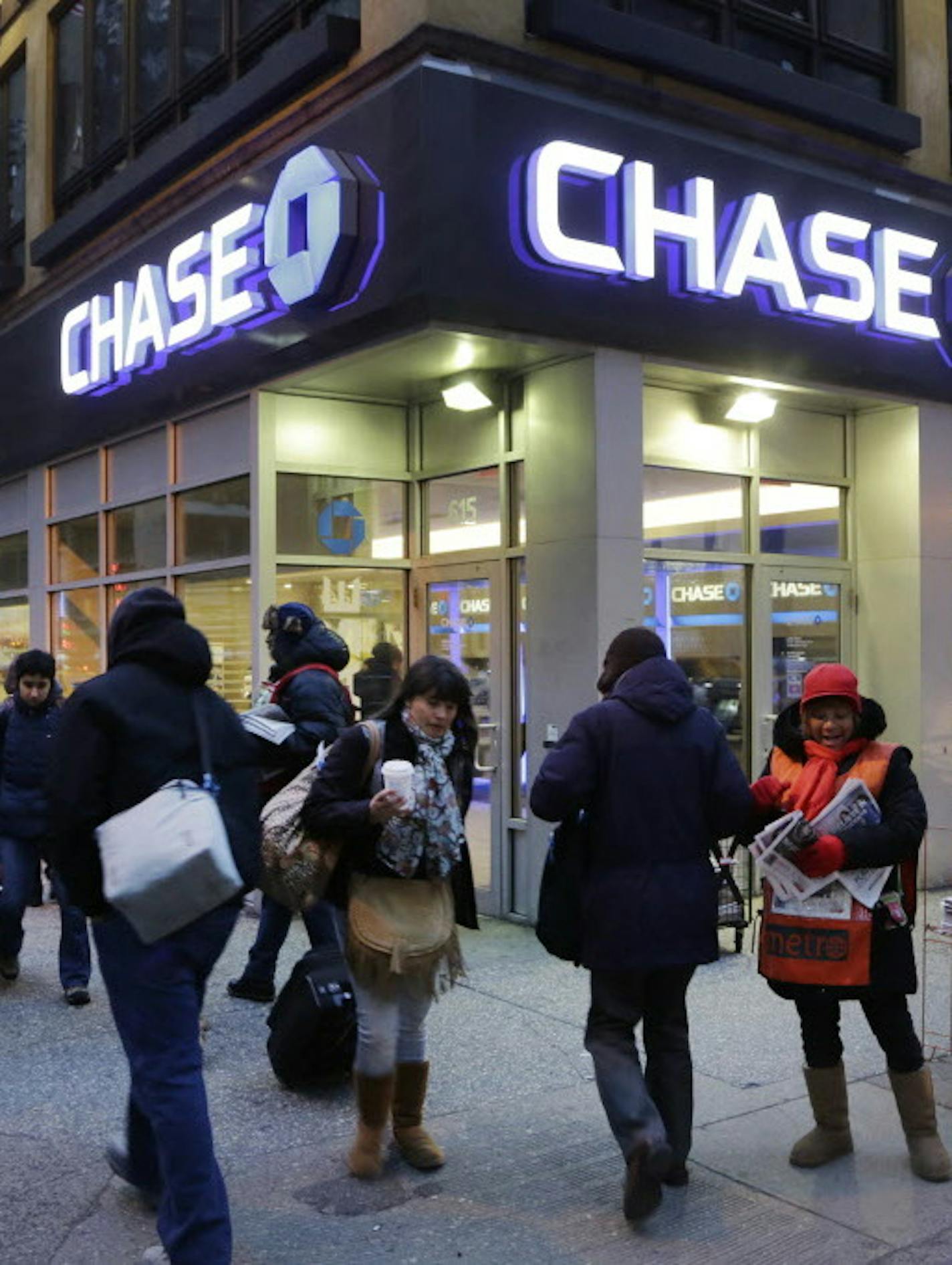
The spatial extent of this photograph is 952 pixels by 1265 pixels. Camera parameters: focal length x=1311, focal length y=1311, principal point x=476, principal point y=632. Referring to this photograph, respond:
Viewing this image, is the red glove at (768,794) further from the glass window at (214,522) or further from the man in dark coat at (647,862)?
the glass window at (214,522)

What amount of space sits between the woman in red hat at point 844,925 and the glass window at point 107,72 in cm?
917

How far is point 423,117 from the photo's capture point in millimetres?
7023

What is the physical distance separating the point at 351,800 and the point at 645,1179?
Answer: 1465mm

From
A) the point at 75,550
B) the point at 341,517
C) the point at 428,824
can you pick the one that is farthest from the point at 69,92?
the point at 428,824

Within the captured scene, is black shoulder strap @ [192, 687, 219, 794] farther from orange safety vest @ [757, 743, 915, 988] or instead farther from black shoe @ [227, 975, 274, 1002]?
black shoe @ [227, 975, 274, 1002]

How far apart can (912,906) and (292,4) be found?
7.15m

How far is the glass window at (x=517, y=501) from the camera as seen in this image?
27.6 ft

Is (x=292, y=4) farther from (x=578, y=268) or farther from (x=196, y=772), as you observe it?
(x=196, y=772)

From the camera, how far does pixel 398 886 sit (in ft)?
14.3

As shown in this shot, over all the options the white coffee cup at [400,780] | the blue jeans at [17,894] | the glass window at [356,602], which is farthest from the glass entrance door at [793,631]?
the white coffee cup at [400,780]

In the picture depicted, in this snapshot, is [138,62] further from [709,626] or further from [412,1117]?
[412,1117]

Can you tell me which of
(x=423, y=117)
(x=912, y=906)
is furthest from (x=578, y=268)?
(x=912, y=906)

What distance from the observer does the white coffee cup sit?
402 cm

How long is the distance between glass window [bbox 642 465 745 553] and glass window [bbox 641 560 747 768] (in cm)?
15
